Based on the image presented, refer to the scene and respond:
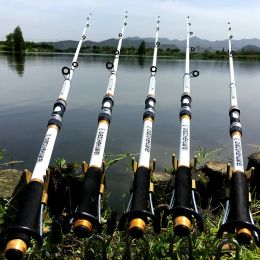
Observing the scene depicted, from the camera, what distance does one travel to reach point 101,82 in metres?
21.8

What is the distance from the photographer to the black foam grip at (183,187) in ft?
11.7

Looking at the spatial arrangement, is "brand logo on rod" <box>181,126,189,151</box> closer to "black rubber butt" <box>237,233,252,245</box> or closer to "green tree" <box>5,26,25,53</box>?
"black rubber butt" <box>237,233,252,245</box>

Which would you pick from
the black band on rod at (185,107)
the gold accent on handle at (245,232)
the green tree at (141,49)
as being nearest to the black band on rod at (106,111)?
the black band on rod at (185,107)

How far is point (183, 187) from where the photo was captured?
3.75m

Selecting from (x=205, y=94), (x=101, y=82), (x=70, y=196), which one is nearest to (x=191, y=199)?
(x=70, y=196)

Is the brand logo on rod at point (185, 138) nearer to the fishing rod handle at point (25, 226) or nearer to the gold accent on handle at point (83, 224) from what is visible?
the gold accent on handle at point (83, 224)

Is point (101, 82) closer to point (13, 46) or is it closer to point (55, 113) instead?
point (55, 113)

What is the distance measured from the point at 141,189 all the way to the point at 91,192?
481 millimetres

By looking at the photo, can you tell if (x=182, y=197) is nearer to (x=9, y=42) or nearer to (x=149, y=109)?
(x=149, y=109)

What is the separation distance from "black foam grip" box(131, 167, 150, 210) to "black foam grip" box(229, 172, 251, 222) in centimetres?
79

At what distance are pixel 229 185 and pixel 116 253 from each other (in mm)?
1629

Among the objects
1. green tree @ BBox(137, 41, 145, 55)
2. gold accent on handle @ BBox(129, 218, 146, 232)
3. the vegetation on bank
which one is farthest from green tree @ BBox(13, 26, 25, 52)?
gold accent on handle @ BBox(129, 218, 146, 232)

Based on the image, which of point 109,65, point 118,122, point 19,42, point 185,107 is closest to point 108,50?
point 19,42

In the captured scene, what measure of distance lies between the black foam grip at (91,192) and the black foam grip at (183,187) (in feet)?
2.49
